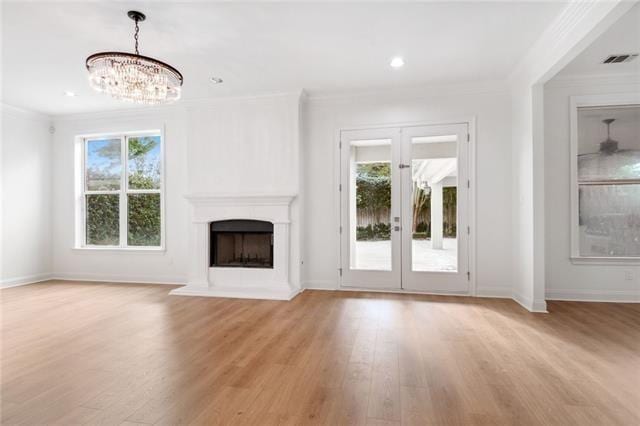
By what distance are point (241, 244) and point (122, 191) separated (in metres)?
2.55

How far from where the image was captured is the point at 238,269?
480cm

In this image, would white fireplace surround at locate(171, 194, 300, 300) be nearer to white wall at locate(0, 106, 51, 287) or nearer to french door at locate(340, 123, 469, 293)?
french door at locate(340, 123, 469, 293)

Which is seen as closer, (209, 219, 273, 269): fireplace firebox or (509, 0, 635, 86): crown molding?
(509, 0, 635, 86): crown molding

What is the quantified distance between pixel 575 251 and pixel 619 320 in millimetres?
991

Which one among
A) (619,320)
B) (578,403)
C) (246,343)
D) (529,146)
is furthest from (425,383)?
(529,146)

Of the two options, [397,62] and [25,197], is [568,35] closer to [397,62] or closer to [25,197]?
[397,62]

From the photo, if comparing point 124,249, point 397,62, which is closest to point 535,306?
point 397,62

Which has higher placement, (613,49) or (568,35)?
(613,49)

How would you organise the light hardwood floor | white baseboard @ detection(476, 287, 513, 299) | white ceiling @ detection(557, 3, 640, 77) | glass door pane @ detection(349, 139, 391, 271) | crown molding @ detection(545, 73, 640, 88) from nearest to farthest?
the light hardwood floor < white ceiling @ detection(557, 3, 640, 77) < crown molding @ detection(545, 73, 640, 88) < white baseboard @ detection(476, 287, 513, 299) < glass door pane @ detection(349, 139, 391, 271)

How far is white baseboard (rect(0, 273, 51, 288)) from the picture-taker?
515 cm

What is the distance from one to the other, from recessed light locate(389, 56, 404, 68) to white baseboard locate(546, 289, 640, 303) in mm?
3509

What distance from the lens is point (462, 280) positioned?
448cm

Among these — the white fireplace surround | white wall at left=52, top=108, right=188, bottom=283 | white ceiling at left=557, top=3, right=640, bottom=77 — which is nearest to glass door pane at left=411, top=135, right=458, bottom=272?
white ceiling at left=557, top=3, right=640, bottom=77

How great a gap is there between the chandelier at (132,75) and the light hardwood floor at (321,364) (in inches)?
90.4
